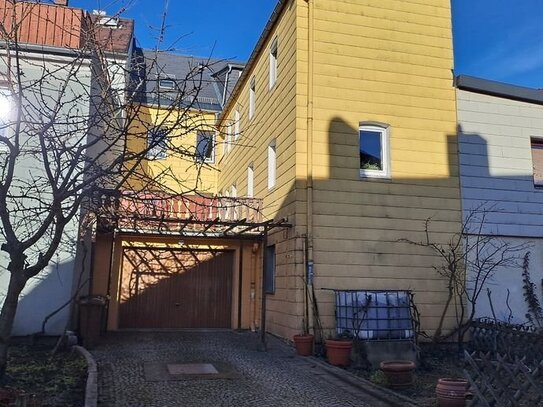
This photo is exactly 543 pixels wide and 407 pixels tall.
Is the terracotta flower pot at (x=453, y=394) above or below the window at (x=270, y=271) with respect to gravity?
below

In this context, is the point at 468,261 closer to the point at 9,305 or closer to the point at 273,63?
the point at 273,63

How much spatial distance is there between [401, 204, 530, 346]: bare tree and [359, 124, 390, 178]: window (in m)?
1.61

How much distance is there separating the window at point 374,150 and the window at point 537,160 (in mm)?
4001

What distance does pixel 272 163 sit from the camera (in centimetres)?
1365

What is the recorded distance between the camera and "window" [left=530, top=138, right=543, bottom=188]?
12.8m

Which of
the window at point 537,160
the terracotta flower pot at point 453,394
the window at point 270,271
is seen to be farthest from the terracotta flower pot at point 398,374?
the window at point 537,160

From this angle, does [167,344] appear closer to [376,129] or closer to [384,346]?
[384,346]

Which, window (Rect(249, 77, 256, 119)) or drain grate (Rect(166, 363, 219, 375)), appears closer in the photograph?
drain grate (Rect(166, 363, 219, 375))

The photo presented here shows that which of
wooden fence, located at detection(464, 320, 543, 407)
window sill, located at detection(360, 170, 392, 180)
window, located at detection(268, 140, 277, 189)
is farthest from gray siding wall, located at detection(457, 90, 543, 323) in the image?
wooden fence, located at detection(464, 320, 543, 407)

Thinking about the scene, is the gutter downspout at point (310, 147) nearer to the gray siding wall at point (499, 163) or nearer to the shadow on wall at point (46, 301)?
the gray siding wall at point (499, 163)

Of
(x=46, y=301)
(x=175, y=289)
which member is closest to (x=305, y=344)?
(x=46, y=301)

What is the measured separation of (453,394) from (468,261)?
5.89 meters

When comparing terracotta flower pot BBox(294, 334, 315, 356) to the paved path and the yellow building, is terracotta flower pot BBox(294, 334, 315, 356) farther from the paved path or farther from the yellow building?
the yellow building

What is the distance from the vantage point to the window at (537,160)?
41.9 feet
